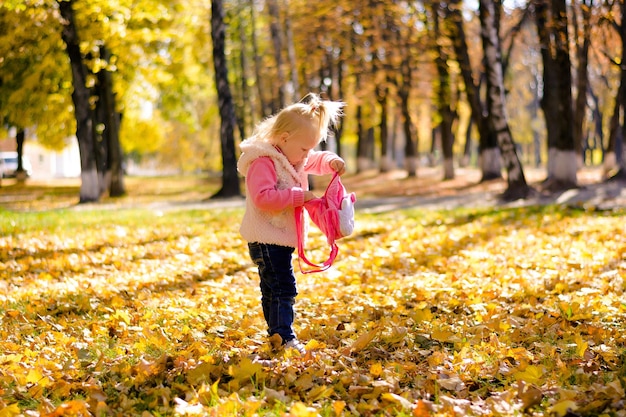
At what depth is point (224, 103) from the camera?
21.0 meters

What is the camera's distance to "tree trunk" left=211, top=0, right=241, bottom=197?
20.6 meters

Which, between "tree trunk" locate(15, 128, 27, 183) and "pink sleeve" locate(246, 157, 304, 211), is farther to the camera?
"tree trunk" locate(15, 128, 27, 183)

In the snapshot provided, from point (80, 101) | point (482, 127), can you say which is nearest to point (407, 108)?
point (482, 127)

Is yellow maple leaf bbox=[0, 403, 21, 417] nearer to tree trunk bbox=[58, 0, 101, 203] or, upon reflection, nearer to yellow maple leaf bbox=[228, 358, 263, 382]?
yellow maple leaf bbox=[228, 358, 263, 382]

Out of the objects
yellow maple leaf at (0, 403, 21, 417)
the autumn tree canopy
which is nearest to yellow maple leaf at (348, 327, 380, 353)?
yellow maple leaf at (0, 403, 21, 417)

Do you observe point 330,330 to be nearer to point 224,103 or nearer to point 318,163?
point 318,163

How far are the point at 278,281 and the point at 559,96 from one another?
1450 cm

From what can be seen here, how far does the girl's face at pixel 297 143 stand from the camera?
4512 millimetres

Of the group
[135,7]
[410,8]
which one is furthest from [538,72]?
[135,7]

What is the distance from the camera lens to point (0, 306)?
6.11 m

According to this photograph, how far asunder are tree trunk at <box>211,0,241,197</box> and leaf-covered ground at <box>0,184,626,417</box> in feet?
36.9

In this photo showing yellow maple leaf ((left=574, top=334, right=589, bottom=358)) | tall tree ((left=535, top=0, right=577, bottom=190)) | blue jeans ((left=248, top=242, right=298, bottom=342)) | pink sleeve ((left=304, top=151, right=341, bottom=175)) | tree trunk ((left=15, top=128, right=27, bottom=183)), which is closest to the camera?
yellow maple leaf ((left=574, top=334, right=589, bottom=358))

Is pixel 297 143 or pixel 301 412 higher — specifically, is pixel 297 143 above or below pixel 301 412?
above

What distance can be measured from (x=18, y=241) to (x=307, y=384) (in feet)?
23.7
